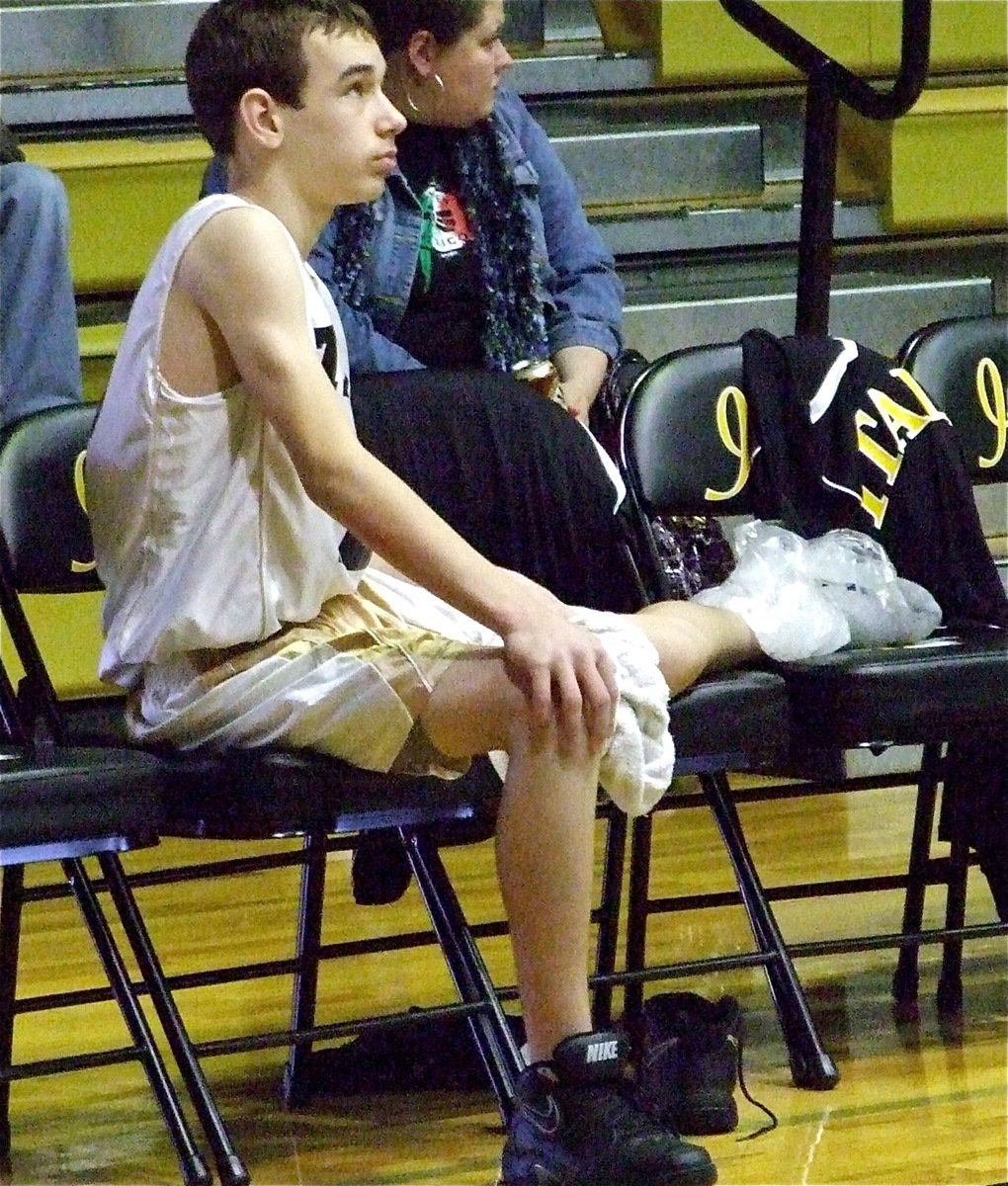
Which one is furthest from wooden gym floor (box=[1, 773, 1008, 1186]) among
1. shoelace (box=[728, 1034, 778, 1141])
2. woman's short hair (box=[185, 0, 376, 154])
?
woman's short hair (box=[185, 0, 376, 154])

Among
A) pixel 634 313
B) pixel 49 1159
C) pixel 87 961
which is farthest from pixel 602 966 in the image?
pixel 634 313

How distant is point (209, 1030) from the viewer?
2.79 meters

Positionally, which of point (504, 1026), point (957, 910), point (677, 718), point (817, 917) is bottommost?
point (817, 917)

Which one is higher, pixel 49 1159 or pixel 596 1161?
pixel 596 1161

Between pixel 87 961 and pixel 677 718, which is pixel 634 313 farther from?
pixel 677 718

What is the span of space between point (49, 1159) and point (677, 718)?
772mm

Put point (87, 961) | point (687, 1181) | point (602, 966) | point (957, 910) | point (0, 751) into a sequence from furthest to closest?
point (87, 961) → point (957, 910) → point (602, 966) → point (0, 751) → point (687, 1181)

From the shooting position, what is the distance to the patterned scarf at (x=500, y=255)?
2.94m

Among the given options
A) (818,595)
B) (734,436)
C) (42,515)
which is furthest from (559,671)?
(734,436)

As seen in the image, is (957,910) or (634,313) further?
(634,313)

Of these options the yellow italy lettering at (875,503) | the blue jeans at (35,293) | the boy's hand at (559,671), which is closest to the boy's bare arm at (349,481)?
the boy's hand at (559,671)

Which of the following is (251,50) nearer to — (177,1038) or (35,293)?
(177,1038)

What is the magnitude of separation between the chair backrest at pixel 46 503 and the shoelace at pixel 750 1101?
2.74 ft

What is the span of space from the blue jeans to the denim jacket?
722mm
